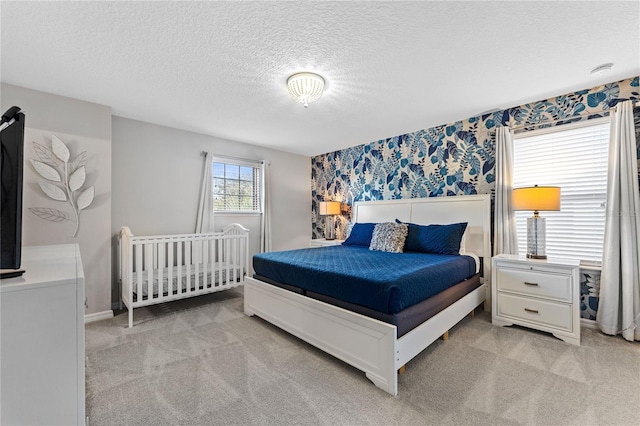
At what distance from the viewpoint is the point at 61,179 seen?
2.68 meters

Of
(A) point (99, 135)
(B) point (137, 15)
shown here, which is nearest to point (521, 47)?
(B) point (137, 15)

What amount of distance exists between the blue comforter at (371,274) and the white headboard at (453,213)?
416mm

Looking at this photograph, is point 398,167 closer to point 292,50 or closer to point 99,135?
point 292,50

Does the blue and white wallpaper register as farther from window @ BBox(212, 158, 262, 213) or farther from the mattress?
the mattress

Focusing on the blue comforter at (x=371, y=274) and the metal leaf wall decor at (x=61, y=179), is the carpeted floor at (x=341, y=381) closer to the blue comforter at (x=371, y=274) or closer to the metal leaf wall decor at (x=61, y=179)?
the blue comforter at (x=371, y=274)

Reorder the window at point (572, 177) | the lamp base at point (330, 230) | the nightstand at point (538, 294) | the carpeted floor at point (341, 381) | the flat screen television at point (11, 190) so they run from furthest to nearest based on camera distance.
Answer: the lamp base at point (330, 230) → the window at point (572, 177) → the nightstand at point (538, 294) → the carpeted floor at point (341, 381) → the flat screen television at point (11, 190)

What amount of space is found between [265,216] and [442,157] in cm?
288

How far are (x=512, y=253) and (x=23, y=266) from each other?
12.6 ft

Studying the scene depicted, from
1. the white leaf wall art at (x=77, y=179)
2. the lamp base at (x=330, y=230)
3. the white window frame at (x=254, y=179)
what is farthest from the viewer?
the lamp base at (x=330, y=230)

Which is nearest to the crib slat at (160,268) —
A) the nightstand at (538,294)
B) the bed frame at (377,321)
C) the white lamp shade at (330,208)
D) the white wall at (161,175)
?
the white wall at (161,175)

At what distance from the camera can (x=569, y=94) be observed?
2.73 m

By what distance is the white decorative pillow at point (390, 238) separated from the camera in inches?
126

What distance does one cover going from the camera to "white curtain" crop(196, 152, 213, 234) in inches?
151

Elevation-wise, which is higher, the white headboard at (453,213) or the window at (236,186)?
the window at (236,186)
